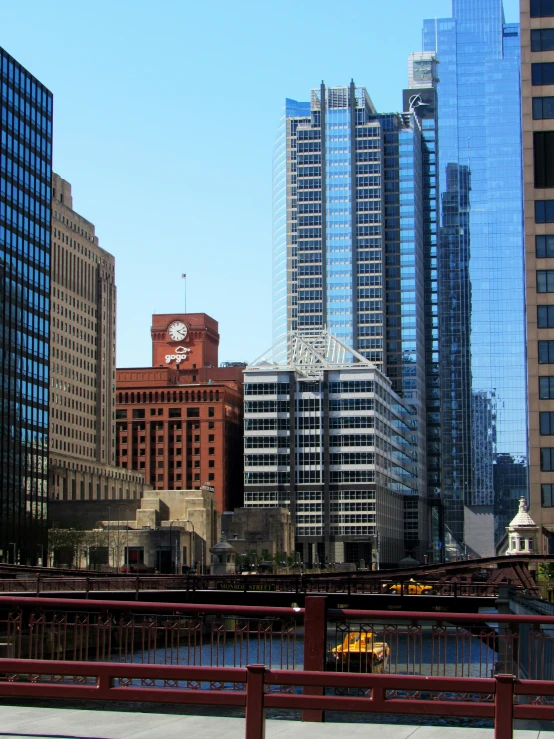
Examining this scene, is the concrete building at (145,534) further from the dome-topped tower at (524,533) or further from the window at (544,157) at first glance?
the window at (544,157)

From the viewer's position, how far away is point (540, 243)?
8712cm

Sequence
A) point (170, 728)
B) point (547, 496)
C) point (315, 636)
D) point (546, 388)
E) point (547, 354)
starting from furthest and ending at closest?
point (547, 354) → point (546, 388) → point (547, 496) → point (315, 636) → point (170, 728)

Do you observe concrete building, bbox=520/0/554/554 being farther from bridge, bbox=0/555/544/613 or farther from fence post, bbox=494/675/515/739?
fence post, bbox=494/675/515/739

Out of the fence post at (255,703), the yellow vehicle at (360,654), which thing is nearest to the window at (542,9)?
the yellow vehicle at (360,654)

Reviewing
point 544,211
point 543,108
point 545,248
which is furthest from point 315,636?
point 543,108

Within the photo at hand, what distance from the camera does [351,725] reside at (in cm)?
1562

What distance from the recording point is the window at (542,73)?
86.2 meters

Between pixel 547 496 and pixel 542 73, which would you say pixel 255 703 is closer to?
pixel 547 496

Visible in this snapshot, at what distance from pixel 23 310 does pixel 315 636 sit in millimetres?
122944

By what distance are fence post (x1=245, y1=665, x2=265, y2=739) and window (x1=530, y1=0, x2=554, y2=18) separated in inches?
3206

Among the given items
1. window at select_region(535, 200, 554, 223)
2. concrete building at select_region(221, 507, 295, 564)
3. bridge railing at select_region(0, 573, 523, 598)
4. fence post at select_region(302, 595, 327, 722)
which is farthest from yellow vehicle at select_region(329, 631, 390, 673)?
concrete building at select_region(221, 507, 295, 564)

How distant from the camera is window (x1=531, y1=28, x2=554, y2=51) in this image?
8662 cm

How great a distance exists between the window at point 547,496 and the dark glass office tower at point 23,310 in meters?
66.6

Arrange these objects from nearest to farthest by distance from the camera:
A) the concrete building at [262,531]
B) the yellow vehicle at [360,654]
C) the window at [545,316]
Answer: the yellow vehicle at [360,654], the window at [545,316], the concrete building at [262,531]
